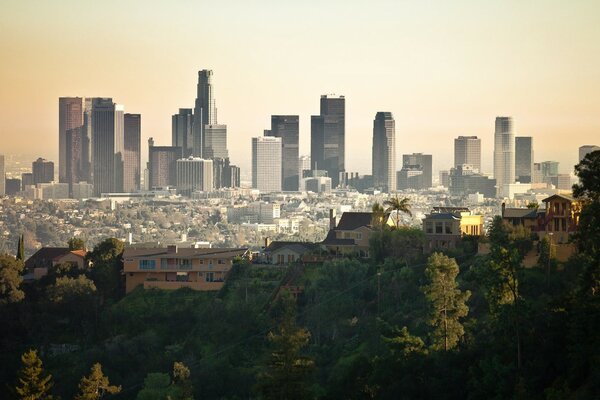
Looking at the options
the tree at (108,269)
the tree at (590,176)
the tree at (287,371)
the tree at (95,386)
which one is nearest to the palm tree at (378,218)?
the tree at (108,269)

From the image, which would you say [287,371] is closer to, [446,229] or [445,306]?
[445,306]

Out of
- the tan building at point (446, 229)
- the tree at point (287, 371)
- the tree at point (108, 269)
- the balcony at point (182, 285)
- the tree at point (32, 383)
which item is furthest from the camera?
the tree at point (108, 269)

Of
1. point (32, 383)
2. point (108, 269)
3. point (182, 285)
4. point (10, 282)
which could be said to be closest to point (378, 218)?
point (182, 285)

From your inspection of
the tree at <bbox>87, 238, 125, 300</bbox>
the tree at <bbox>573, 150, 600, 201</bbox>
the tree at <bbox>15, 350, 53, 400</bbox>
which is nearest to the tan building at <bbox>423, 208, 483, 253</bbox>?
the tree at <bbox>87, 238, 125, 300</bbox>

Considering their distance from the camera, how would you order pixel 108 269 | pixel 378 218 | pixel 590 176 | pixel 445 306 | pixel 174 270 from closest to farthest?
pixel 590 176
pixel 445 306
pixel 108 269
pixel 174 270
pixel 378 218

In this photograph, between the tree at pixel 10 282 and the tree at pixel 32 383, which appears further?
the tree at pixel 10 282

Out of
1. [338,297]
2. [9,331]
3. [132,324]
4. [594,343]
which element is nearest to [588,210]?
[594,343]

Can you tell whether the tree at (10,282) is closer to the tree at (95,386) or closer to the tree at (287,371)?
the tree at (95,386)
